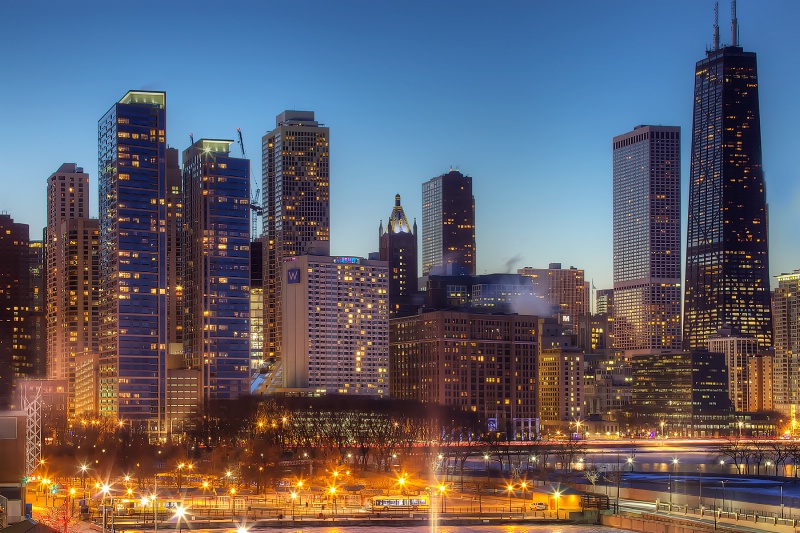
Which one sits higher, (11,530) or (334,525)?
(11,530)

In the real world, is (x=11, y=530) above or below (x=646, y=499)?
above

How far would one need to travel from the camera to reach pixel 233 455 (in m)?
178

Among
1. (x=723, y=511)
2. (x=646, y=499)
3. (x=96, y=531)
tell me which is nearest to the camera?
(x=96, y=531)

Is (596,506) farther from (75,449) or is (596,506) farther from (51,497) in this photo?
(75,449)

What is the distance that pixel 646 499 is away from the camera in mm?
132375

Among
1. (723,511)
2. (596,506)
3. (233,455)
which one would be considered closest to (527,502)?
(596,506)

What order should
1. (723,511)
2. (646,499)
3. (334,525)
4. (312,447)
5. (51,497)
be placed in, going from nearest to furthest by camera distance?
(334,525) < (723,511) < (51,497) < (646,499) < (312,447)

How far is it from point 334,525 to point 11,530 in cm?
5261

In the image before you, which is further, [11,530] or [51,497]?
[51,497]

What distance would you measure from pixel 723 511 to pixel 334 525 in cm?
3524

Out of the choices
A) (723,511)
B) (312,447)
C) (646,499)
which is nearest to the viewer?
(723,511)

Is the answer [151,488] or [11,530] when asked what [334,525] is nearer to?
[151,488]

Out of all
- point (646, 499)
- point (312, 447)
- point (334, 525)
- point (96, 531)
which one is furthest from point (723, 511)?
point (312, 447)

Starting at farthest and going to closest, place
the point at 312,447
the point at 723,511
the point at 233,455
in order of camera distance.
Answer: the point at 312,447, the point at 233,455, the point at 723,511
